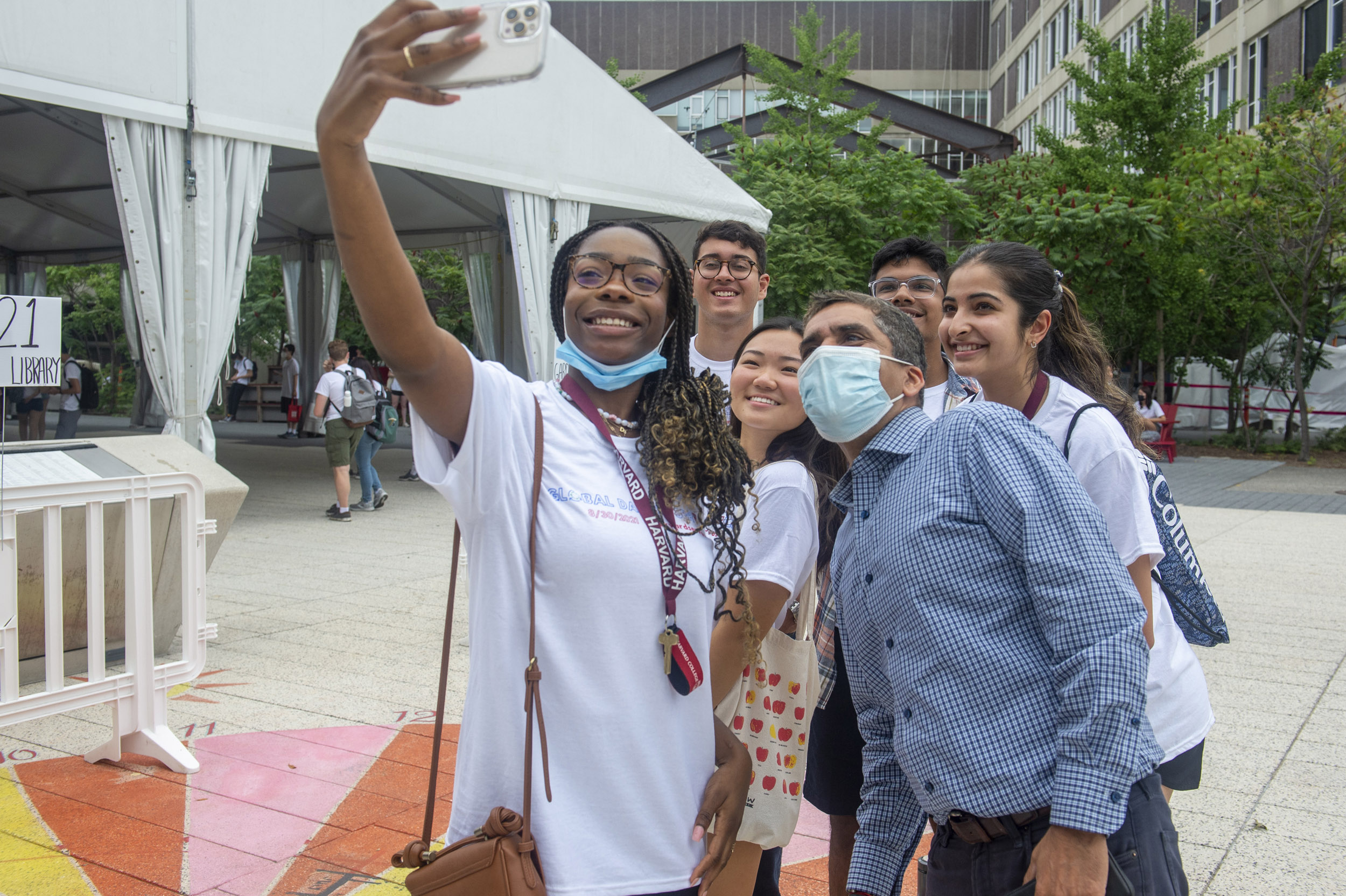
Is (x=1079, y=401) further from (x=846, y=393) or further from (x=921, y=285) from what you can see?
(x=921, y=285)

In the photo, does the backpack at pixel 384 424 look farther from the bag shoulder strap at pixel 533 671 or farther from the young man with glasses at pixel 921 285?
the bag shoulder strap at pixel 533 671

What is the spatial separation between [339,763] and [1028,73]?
51426 mm

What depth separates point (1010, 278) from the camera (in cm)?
253

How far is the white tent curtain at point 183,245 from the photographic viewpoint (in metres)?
8.82

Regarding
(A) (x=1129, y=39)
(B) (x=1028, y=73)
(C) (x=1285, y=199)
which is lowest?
(C) (x=1285, y=199)

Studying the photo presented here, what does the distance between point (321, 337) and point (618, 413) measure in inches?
718

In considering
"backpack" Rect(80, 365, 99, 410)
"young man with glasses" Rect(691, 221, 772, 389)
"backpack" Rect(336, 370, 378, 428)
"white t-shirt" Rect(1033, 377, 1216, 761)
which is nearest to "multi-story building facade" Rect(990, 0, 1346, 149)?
"backpack" Rect(336, 370, 378, 428)

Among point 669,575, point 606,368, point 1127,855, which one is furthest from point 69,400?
point 1127,855

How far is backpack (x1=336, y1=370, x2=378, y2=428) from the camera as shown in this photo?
10992mm

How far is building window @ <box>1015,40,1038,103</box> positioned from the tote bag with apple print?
165 ft

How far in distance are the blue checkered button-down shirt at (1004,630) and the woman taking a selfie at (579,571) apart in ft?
1.12

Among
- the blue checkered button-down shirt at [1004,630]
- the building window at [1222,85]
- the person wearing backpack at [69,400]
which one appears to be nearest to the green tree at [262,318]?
the person wearing backpack at [69,400]

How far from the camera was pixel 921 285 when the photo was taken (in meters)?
3.61

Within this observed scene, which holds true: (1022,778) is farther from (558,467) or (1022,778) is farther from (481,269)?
(481,269)
